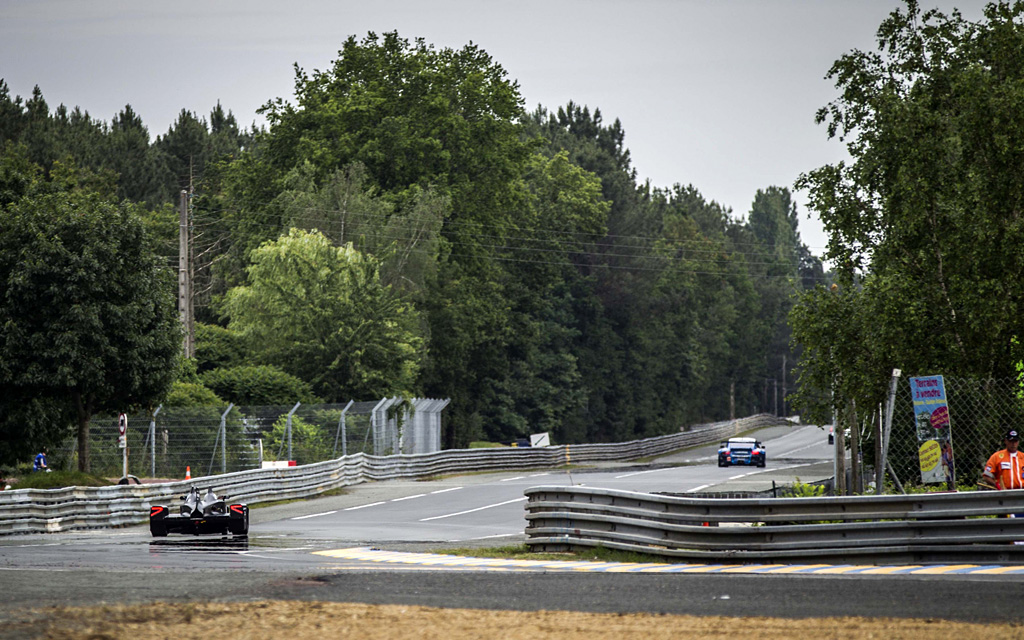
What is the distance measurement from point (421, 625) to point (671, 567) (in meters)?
5.44

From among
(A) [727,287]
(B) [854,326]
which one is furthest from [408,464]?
(A) [727,287]

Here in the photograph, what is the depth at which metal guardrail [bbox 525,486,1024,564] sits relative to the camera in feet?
44.5

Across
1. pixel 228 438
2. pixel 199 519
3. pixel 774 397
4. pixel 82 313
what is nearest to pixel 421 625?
pixel 199 519

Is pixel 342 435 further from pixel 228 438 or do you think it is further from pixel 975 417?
pixel 975 417

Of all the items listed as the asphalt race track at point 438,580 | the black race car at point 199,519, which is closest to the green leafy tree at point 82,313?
the asphalt race track at point 438,580

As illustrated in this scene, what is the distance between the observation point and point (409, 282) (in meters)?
66.1

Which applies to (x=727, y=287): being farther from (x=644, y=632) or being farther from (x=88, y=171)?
(x=644, y=632)

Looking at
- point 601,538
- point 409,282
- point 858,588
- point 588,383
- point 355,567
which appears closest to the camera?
point 858,588

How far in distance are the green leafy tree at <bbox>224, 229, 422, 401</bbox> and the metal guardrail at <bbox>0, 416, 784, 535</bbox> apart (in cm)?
667

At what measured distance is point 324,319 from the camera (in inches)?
2172

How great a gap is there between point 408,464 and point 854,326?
26818 millimetres

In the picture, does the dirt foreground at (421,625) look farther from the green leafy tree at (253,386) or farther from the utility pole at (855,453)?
the green leafy tree at (253,386)

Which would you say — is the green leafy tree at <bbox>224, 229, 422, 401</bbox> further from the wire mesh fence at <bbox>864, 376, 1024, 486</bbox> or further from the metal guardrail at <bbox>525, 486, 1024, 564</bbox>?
the metal guardrail at <bbox>525, 486, 1024, 564</bbox>

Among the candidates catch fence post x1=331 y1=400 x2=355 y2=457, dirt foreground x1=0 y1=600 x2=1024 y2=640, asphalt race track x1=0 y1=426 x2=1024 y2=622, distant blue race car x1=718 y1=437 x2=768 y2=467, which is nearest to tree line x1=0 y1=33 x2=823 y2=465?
catch fence post x1=331 y1=400 x2=355 y2=457
